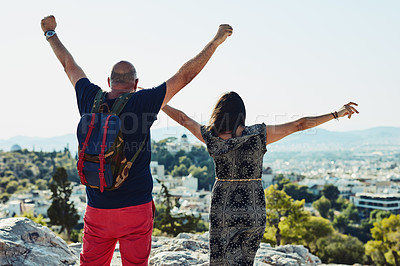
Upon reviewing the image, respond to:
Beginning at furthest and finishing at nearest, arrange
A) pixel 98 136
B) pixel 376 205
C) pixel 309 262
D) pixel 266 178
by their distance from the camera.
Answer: pixel 266 178 → pixel 376 205 → pixel 309 262 → pixel 98 136

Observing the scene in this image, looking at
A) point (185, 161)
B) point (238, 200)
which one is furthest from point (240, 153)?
point (185, 161)

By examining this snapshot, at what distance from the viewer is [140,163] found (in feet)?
7.52

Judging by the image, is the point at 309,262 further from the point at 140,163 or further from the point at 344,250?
the point at 344,250

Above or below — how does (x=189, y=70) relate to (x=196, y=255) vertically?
above

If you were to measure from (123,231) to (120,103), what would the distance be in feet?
2.42

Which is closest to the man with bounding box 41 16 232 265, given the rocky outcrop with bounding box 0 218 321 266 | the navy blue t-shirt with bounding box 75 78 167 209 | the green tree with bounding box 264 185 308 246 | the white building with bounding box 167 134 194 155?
the navy blue t-shirt with bounding box 75 78 167 209

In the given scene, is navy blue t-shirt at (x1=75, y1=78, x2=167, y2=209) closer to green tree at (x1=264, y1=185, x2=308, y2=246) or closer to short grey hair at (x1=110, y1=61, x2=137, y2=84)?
short grey hair at (x1=110, y1=61, x2=137, y2=84)

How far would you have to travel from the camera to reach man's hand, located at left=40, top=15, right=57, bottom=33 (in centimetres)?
281

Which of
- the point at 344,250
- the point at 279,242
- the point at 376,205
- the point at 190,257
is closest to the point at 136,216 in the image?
the point at 190,257

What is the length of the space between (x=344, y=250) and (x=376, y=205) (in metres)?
43.3

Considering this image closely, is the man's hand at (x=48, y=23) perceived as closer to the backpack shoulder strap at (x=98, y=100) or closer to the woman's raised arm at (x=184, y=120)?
the backpack shoulder strap at (x=98, y=100)

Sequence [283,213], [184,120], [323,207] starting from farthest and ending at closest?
1. [323,207]
2. [283,213]
3. [184,120]

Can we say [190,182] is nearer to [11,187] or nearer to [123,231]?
[11,187]

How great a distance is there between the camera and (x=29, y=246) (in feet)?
12.7
